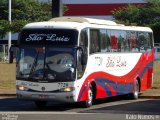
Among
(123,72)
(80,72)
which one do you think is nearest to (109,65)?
(123,72)

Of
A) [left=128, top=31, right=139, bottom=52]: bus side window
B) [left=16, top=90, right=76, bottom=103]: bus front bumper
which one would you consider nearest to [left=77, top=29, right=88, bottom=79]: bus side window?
[left=16, top=90, right=76, bottom=103]: bus front bumper

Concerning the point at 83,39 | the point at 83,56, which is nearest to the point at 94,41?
the point at 83,39

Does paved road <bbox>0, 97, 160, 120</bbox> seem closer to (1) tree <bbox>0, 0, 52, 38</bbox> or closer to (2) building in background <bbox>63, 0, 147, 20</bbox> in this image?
(1) tree <bbox>0, 0, 52, 38</bbox>

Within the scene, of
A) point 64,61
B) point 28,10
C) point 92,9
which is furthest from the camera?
point 92,9

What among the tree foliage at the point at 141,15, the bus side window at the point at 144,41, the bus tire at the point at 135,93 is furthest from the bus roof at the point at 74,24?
the tree foliage at the point at 141,15

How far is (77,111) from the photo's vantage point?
60.5 feet

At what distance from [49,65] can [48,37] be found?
1040mm

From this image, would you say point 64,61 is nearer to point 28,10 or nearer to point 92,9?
point 28,10

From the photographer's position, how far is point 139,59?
24328mm

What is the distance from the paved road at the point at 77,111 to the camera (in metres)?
16.2

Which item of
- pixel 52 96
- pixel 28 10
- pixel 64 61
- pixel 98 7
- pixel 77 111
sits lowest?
pixel 28 10

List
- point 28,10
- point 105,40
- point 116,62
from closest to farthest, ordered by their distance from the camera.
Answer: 1. point 105,40
2. point 116,62
3. point 28,10

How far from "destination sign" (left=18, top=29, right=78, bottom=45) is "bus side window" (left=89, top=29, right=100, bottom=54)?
1169mm

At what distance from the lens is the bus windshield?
728 inches
